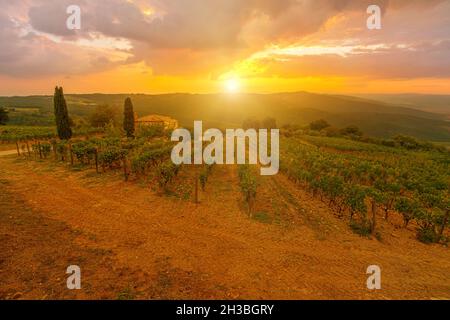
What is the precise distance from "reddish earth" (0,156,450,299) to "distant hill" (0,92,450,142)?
86332 mm

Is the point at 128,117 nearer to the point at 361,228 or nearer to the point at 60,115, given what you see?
the point at 60,115

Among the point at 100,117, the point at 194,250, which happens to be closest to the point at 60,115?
the point at 100,117

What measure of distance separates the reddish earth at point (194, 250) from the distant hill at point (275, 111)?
283 ft

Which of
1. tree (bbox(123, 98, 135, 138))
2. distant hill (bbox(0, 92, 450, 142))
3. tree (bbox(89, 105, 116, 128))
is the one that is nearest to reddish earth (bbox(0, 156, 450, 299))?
tree (bbox(123, 98, 135, 138))

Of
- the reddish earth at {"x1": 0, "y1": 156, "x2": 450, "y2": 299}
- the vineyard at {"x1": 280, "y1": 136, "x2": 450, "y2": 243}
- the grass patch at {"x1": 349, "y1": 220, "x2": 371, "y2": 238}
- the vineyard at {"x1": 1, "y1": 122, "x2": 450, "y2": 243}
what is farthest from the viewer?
the vineyard at {"x1": 1, "y1": 122, "x2": 450, "y2": 243}

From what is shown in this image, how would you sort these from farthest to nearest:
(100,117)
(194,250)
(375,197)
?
1. (100,117)
2. (375,197)
3. (194,250)

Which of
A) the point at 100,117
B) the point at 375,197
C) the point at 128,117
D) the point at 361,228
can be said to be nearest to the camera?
the point at 361,228

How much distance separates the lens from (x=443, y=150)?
4719 centimetres

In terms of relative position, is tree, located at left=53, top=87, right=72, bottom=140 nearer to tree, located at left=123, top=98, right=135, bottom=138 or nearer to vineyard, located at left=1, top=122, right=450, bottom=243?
tree, located at left=123, top=98, right=135, bottom=138

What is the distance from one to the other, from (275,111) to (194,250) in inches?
5312

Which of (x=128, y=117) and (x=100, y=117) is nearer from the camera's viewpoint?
(x=128, y=117)

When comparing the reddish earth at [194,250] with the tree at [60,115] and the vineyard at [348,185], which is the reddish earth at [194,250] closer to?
the vineyard at [348,185]

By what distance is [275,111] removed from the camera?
449 ft

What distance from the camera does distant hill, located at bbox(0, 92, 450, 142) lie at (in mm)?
110438
